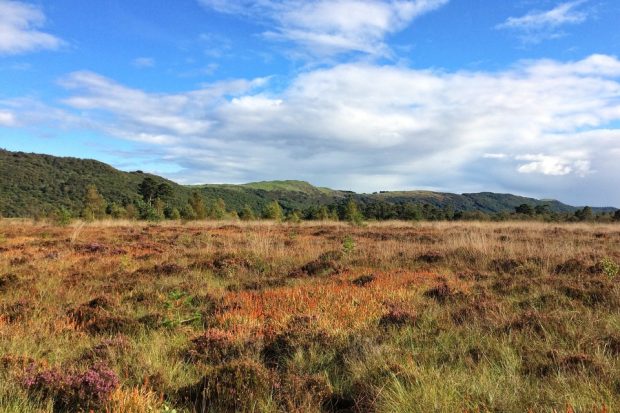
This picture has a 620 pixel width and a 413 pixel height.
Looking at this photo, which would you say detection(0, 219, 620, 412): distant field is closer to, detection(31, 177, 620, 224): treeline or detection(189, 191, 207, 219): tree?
detection(31, 177, 620, 224): treeline

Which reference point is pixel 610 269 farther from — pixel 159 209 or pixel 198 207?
pixel 159 209

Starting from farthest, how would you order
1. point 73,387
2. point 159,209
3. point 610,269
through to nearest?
point 159,209
point 610,269
point 73,387

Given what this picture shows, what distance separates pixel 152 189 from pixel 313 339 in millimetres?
75221

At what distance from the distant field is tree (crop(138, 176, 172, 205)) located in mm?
67191

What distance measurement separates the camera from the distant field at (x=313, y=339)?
3.30 m

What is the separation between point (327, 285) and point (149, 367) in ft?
15.0

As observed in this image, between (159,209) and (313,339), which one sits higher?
(159,209)

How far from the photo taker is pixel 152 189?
73875 mm

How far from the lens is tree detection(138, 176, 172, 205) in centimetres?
7338

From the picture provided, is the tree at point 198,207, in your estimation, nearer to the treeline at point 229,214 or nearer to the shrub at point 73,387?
the treeline at point 229,214

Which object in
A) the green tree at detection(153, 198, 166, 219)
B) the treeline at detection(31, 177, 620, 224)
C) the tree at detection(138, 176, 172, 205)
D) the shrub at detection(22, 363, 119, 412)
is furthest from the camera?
the tree at detection(138, 176, 172, 205)

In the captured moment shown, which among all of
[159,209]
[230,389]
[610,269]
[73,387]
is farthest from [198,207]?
[230,389]

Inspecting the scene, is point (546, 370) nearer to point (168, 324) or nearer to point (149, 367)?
point (149, 367)

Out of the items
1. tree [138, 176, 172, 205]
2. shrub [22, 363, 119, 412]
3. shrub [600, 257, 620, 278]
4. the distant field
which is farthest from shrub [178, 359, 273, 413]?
tree [138, 176, 172, 205]
